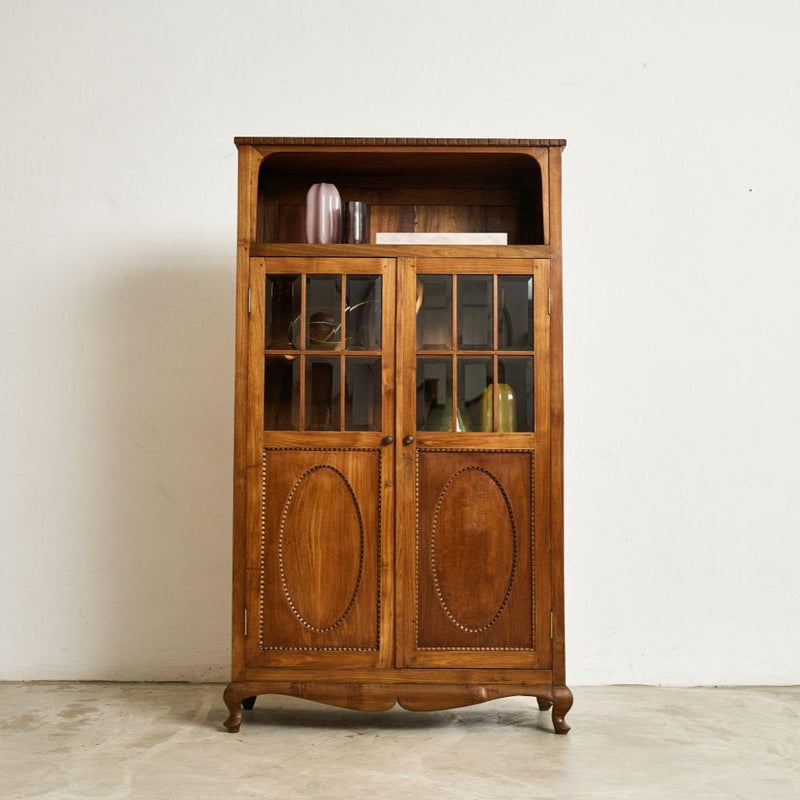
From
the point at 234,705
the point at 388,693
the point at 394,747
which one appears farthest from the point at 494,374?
the point at 234,705

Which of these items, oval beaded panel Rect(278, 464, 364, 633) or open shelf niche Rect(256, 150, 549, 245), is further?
open shelf niche Rect(256, 150, 549, 245)

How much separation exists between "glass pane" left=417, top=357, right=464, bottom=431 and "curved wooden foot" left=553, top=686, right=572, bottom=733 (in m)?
0.91

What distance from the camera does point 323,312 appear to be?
2748 mm

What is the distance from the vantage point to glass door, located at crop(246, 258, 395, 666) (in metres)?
2.69

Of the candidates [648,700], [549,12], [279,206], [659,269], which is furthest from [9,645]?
[549,12]

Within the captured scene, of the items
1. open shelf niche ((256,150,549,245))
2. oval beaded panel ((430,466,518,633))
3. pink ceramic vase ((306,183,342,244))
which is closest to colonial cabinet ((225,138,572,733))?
oval beaded panel ((430,466,518,633))

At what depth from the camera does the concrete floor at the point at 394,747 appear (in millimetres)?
2242

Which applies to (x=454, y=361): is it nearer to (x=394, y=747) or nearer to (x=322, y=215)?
(x=322, y=215)

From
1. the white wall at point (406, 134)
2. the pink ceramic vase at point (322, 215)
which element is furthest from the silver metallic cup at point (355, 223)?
the white wall at point (406, 134)

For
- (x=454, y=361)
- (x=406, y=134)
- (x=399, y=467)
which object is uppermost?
(x=406, y=134)

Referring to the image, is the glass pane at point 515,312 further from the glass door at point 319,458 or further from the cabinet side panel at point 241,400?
the cabinet side panel at point 241,400

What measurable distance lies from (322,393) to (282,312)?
298mm

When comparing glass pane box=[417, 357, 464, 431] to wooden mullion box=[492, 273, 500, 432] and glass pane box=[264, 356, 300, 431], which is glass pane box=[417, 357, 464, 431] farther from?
glass pane box=[264, 356, 300, 431]

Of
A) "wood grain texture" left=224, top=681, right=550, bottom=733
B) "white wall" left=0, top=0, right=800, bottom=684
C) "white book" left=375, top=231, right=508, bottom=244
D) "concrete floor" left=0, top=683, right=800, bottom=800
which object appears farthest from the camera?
"white wall" left=0, top=0, right=800, bottom=684
